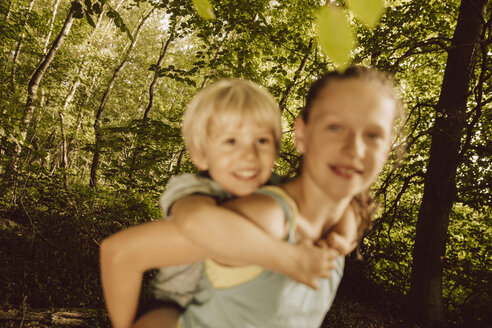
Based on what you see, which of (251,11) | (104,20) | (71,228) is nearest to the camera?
(251,11)

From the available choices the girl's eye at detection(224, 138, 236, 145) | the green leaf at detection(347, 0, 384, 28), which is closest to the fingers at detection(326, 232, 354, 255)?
Result: the girl's eye at detection(224, 138, 236, 145)

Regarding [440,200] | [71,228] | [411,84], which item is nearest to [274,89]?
[440,200]

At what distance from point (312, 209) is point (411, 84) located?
996 cm

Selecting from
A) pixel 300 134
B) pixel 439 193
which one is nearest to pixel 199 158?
pixel 300 134

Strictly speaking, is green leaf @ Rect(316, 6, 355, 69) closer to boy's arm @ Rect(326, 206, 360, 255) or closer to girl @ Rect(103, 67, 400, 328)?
girl @ Rect(103, 67, 400, 328)

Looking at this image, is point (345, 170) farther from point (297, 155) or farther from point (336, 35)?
point (297, 155)

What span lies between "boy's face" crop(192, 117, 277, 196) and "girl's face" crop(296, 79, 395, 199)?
20 centimetres

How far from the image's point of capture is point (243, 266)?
807 millimetres

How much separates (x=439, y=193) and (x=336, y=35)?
5.94 meters

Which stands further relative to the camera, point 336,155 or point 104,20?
point 104,20

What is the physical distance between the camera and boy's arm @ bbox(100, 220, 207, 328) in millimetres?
773

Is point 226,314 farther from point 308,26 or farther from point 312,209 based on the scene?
point 308,26

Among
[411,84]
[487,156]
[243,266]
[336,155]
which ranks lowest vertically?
[243,266]

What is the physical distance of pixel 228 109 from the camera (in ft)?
3.27
